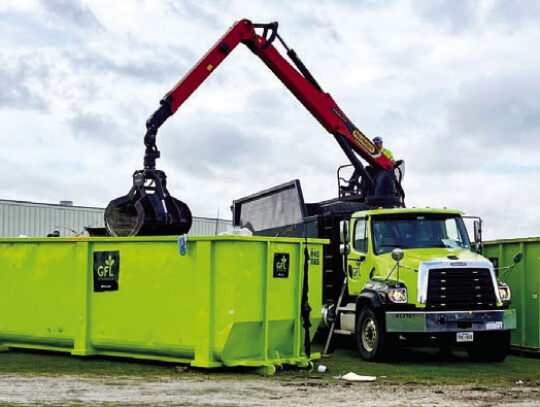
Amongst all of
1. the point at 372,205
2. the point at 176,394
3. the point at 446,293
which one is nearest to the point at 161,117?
the point at 372,205

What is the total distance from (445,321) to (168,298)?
4.35 meters

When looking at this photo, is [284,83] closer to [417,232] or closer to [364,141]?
[364,141]

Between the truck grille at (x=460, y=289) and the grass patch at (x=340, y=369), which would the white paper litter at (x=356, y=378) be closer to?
the grass patch at (x=340, y=369)

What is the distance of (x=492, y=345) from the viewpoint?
15.0 meters

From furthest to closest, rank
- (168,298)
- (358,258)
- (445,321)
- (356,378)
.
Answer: (358,258), (445,321), (168,298), (356,378)

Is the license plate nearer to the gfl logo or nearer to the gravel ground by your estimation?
the gravel ground

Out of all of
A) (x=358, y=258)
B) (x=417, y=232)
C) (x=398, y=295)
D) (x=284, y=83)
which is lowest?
(x=398, y=295)

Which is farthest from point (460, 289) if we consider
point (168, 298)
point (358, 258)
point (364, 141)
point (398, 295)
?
point (364, 141)

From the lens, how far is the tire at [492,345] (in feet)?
48.8

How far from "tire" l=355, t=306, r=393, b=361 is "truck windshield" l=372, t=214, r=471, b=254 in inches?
46.6

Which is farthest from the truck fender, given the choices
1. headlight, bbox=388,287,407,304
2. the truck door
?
the truck door

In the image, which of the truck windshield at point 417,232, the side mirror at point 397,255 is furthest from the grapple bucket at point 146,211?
the side mirror at point 397,255

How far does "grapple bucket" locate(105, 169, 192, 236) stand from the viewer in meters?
17.1

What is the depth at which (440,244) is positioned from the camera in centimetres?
1540
